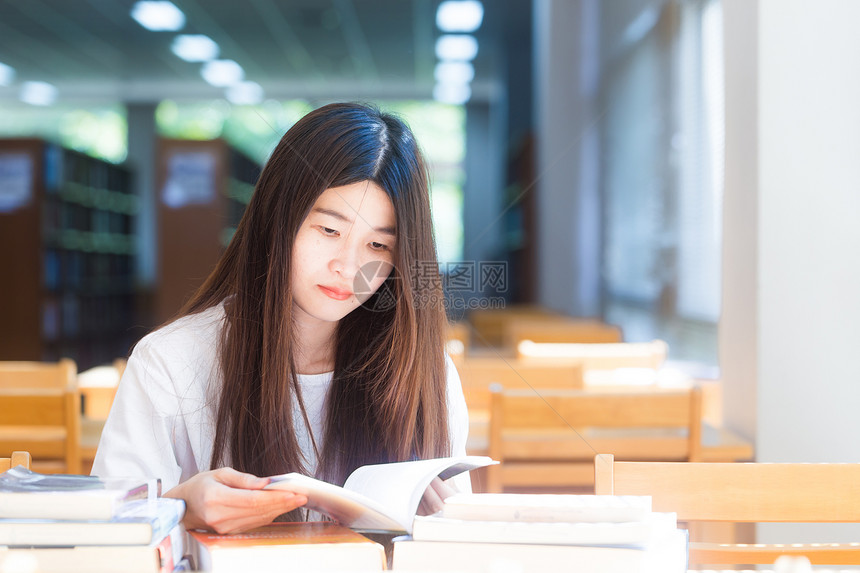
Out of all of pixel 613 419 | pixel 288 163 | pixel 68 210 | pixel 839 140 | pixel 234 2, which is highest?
pixel 234 2

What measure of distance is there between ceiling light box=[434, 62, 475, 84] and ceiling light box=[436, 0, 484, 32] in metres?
1.06

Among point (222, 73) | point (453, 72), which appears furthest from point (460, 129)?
point (222, 73)

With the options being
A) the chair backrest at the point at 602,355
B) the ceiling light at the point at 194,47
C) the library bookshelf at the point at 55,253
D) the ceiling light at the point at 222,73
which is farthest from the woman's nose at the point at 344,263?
the ceiling light at the point at 222,73

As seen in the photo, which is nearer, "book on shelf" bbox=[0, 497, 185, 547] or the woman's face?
"book on shelf" bbox=[0, 497, 185, 547]

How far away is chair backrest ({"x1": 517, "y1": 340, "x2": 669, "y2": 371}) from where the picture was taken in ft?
8.14

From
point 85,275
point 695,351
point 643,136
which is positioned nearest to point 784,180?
point 695,351

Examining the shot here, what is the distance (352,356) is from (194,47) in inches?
314

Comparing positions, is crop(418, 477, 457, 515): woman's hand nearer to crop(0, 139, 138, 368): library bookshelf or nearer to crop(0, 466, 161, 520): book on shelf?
crop(0, 466, 161, 520): book on shelf

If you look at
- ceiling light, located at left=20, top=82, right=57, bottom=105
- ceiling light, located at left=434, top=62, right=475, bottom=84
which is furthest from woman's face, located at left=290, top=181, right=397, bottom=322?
ceiling light, located at left=20, top=82, right=57, bottom=105

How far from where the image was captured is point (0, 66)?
924 cm

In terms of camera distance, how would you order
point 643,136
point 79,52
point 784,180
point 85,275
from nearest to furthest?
point 784,180 < point 643,136 < point 85,275 < point 79,52

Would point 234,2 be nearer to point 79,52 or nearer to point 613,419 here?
point 79,52

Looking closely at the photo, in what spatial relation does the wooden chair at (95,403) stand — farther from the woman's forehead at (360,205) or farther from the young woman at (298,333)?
the woman's forehead at (360,205)

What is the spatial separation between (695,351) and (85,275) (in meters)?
5.40
